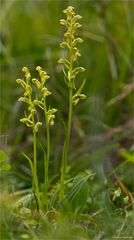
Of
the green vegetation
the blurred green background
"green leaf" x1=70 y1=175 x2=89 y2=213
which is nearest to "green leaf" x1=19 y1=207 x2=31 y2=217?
the green vegetation

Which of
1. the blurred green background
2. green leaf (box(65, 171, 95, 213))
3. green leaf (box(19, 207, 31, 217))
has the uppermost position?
the blurred green background

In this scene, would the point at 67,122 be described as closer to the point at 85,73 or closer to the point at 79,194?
the point at 85,73

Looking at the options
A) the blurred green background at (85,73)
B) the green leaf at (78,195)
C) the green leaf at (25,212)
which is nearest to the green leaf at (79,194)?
the green leaf at (78,195)

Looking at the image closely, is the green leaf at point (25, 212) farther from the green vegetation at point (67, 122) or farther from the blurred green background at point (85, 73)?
the blurred green background at point (85, 73)

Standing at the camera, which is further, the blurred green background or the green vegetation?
the blurred green background

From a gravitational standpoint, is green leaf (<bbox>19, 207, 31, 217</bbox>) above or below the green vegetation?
below

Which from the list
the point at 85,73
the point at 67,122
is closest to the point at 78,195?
the point at 67,122

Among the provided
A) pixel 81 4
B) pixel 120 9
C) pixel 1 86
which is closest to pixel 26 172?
pixel 1 86

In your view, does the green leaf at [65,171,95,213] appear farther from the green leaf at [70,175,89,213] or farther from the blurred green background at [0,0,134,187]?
the blurred green background at [0,0,134,187]
